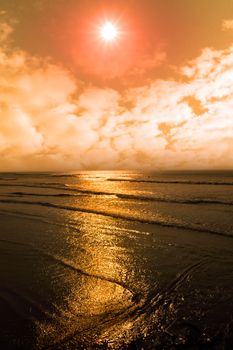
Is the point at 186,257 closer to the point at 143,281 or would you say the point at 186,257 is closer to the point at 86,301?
the point at 143,281

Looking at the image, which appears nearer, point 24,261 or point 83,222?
point 24,261

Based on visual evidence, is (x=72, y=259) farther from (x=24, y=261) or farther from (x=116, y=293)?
(x=116, y=293)

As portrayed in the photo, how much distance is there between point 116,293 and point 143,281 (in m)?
1.19

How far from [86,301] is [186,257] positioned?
487 cm

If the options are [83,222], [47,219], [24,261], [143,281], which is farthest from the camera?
[47,219]

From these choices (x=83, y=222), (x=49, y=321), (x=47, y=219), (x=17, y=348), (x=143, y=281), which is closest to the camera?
(x=17, y=348)

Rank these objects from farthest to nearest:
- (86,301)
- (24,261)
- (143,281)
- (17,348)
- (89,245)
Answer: (89,245) → (24,261) → (143,281) → (86,301) → (17,348)

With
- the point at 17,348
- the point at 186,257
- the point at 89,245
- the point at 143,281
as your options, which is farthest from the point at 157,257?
the point at 17,348

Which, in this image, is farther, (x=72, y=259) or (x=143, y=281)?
(x=72, y=259)

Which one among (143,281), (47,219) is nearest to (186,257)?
Answer: (143,281)

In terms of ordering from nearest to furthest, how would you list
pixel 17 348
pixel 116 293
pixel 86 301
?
pixel 17 348 → pixel 86 301 → pixel 116 293

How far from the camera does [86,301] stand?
6.32m

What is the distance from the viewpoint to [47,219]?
17.9 metres

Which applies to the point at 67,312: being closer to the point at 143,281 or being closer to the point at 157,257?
the point at 143,281
